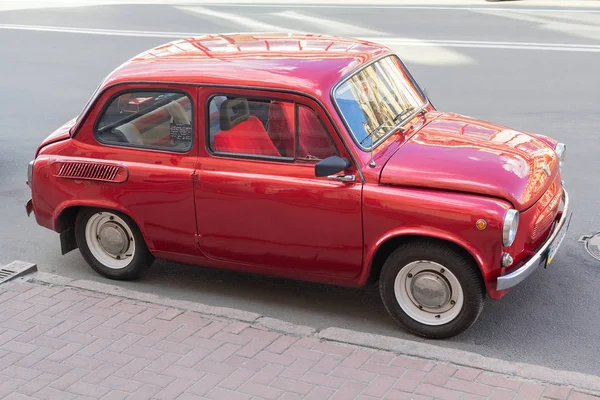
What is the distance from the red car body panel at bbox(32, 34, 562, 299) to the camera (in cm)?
529

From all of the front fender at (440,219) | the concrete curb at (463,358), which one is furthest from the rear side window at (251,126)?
the concrete curb at (463,358)

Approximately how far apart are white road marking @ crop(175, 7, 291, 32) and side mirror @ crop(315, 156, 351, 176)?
45.2ft

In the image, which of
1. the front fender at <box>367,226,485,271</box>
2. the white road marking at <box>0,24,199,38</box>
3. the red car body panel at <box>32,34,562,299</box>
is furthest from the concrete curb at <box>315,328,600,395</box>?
the white road marking at <box>0,24,199,38</box>

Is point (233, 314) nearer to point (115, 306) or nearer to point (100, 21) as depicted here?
point (115, 306)

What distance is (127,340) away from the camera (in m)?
5.53

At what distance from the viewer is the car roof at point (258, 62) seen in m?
5.77

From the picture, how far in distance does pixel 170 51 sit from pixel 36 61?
Result: 11095 mm

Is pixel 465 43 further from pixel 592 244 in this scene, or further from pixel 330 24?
pixel 592 244

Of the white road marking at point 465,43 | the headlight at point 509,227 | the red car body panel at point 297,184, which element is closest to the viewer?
the headlight at point 509,227

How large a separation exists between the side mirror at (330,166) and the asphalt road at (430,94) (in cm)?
112

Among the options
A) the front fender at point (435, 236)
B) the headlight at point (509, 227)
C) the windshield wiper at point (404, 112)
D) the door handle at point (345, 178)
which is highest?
the windshield wiper at point (404, 112)

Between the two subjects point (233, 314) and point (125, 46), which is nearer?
point (233, 314)

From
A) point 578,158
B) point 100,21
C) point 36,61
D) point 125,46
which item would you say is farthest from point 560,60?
point 100,21

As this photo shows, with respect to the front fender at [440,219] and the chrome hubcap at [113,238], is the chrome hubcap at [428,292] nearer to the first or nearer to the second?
the front fender at [440,219]
